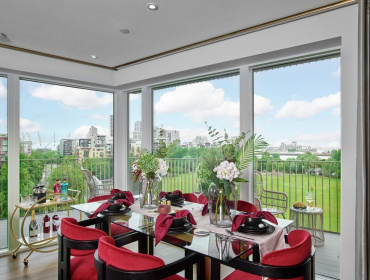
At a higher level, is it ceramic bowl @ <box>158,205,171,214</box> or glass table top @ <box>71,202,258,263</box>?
ceramic bowl @ <box>158,205,171,214</box>

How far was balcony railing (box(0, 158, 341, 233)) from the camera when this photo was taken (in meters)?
2.91

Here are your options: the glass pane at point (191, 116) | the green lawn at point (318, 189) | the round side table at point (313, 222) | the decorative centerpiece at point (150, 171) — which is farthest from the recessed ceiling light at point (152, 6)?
the round side table at point (313, 222)

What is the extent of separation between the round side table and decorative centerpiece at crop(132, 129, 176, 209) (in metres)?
1.68

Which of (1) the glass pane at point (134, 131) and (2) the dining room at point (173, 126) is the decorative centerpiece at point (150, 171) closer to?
(2) the dining room at point (173, 126)

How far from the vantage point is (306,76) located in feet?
9.66

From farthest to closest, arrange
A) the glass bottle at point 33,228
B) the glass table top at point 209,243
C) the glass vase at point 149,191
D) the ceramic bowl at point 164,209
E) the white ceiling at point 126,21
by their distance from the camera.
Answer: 1. the glass bottle at point 33,228
2. the glass vase at point 149,191
3. the white ceiling at point 126,21
4. the ceramic bowl at point 164,209
5. the glass table top at point 209,243

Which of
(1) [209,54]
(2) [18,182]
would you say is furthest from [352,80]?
(2) [18,182]

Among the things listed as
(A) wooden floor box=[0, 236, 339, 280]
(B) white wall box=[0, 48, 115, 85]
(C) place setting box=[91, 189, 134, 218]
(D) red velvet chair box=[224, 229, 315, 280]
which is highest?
(B) white wall box=[0, 48, 115, 85]

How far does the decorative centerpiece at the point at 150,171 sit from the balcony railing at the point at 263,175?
27.9 inches

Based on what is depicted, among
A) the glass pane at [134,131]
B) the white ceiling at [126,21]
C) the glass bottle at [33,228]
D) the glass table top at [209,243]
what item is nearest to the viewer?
the glass table top at [209,243]

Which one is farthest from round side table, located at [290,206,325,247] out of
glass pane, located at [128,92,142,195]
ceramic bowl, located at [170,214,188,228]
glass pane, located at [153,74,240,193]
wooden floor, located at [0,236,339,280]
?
glass pane, located at [128,92,142,195]

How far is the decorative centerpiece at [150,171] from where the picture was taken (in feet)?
8.18

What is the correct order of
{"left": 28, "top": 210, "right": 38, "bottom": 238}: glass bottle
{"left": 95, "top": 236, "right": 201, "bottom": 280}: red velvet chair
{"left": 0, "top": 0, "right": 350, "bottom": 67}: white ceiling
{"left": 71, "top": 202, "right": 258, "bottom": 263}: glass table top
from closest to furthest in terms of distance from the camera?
{"left": 95, "top": 236, "right": 201, "bottom": 280}: red velvet chair
{"left": 71, "top": 202, "right": 258, "bottom": 263}: glass table top
{"left": 0, "top": 0, "right": 350, "bottom": 67}: white ceiling
{"left": 28, "top": 210, "right": 38, "bottom": 238}: glass bottle

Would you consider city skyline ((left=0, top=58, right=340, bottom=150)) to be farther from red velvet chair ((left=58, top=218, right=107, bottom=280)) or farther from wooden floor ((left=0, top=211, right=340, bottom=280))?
red velvet chair ((left=58, top=218, right=107, bottom=280))
